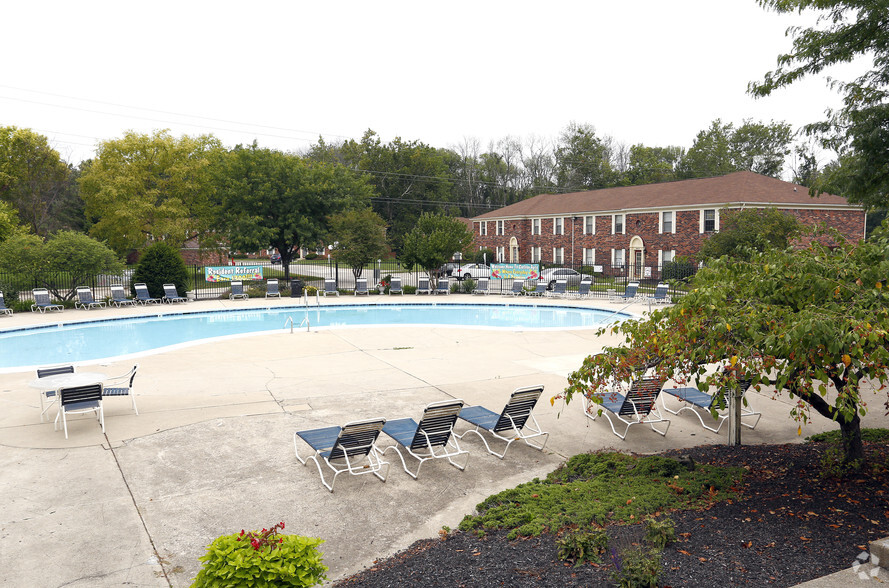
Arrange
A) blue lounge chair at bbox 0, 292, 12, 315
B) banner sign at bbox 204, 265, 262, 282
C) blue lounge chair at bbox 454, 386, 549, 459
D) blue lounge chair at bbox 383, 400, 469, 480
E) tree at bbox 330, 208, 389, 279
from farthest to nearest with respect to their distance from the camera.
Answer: tree at bbox 330, 208, 389, 279 < banner sign at bbox 204, 265, 262, 282 < blue lounge chair at bbox 0, 292, 12, 315 < blue lounge chair at bbox 454, 386, 549, 459 < blue lounge chair at bbox 383, 400, 469, 480

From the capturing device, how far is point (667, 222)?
42.3m

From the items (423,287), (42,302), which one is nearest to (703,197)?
(423,287)

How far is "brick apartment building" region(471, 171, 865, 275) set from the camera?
38.8 meters

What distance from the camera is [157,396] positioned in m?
11.6

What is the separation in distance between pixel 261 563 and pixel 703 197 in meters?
41.3

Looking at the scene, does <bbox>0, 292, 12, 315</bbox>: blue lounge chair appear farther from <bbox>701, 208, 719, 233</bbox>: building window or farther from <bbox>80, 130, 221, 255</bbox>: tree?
<bbox>701, 208, 719, 233</bbox>: building window

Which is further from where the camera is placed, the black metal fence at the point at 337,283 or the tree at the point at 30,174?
the tree at the point at 30,174

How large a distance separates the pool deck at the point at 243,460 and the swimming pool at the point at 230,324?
3435 mm

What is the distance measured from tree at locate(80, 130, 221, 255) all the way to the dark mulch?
138 ft

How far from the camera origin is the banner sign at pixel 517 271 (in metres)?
35.1

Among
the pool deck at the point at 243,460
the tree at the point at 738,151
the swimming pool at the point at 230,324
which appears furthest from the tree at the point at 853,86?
the tree at the point at 738,151

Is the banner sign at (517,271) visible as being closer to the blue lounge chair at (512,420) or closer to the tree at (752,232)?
the tree at (752,232)

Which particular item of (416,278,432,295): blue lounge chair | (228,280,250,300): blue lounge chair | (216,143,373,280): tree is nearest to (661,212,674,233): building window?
(416,278,432,295): blue lounge chair

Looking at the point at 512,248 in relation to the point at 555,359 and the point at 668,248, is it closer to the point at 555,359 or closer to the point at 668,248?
the point at 668,248
